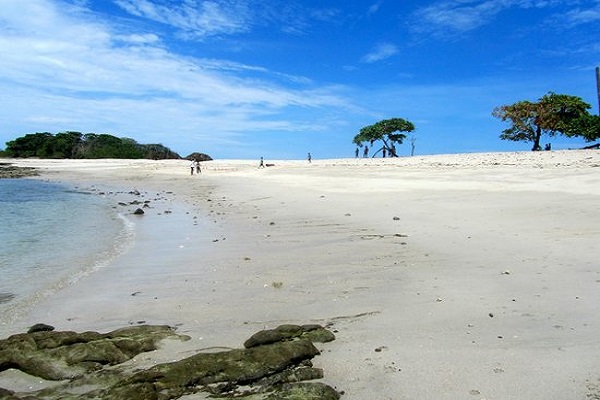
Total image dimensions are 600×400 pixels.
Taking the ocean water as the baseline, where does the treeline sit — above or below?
above

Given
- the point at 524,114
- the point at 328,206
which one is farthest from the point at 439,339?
the point at 524,114

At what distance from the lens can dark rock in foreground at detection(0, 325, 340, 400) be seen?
3.05m

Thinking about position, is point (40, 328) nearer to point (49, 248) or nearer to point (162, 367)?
point (162, 367)

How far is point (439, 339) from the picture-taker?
3.87 m

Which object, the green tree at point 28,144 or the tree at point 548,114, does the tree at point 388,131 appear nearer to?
the tree at point 548,114

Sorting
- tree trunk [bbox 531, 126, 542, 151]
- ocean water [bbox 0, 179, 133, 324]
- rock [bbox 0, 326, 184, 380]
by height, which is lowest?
ocean water [bbox 0, 179, 133, 324]

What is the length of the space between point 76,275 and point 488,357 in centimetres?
601

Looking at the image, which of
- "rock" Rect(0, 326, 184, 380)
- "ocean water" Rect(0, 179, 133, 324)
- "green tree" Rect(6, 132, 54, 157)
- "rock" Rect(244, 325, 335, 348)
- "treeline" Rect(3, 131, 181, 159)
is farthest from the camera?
"green tree" Rect(6, 132, 54, 157)

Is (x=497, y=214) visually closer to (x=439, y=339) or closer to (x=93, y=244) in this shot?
(x=439, y=339)

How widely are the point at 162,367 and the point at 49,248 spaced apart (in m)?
7.41

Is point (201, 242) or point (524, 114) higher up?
point (524, 114)

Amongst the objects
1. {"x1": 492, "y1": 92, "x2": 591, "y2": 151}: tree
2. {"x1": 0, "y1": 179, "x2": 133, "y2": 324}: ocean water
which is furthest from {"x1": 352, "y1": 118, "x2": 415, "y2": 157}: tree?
{"x1": 0, "y1": 179, "x2": 133, "y2": 324}: ocean water

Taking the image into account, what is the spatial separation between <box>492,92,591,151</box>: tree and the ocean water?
4208 cm

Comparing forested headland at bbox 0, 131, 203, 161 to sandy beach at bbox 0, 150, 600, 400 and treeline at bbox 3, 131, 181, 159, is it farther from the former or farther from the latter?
sandy beach at bbox 0, 150, 600, 400
